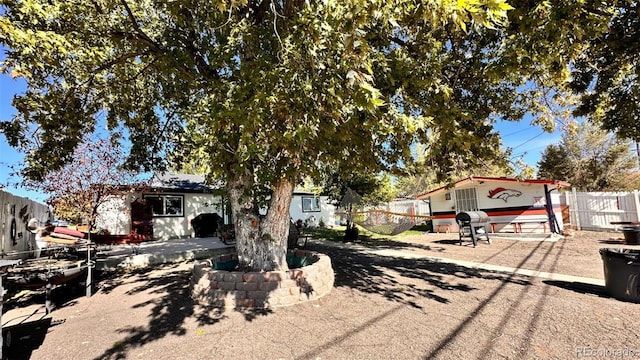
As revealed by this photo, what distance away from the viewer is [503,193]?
48.1 ft

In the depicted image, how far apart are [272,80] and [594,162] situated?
2519cm

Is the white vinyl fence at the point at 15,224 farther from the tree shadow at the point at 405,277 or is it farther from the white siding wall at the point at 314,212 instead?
the white siding wall at the point at 314,212

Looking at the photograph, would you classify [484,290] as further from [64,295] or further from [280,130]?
[64,295]

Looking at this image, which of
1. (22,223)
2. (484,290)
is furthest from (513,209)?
(22,223)

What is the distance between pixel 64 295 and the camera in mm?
5957

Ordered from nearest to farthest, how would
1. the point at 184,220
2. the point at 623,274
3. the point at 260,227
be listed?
the point at 623,274 < the point at 260,227 < the point at 184,220

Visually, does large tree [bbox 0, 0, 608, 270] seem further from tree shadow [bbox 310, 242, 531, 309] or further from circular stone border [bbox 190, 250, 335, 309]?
tree shadow [bbox 310, 242, 531, 309]

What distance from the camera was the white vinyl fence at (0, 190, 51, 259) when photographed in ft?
24.8

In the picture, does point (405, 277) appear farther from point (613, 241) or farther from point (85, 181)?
point (85, 181)

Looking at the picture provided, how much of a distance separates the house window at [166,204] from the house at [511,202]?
512 inches

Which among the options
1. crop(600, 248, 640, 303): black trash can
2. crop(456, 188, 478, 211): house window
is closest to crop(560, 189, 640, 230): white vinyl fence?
crop(456, 188, 478, 211): house window

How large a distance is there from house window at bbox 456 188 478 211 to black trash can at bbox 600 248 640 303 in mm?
11365

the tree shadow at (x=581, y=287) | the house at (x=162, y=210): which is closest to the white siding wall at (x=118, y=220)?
the house at (x=162, y=210)

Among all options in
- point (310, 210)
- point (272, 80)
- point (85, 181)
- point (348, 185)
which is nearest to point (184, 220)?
point (85, 181)
